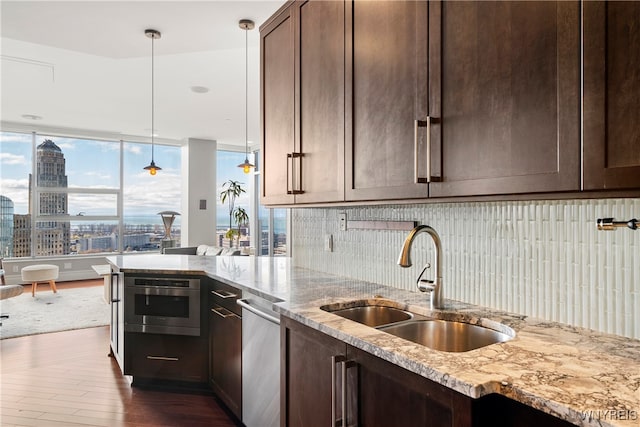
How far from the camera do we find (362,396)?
1280 millimetres

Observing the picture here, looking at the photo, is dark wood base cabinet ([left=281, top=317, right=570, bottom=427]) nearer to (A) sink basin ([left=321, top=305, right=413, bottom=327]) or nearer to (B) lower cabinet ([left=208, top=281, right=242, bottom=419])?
(A) sink basin ([left=321, top=305, right=413, bottom=327])

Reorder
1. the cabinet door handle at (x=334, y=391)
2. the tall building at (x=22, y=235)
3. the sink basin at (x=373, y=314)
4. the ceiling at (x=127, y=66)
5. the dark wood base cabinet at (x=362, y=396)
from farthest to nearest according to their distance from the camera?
1. the tall building at (x=22, y=235)
2. the ceiling at (x=127, y=66)
3. the sink basin at (x=373, y=314)
4. the cabinet door handle at (x=334, y=391)
5. the dark wood base cabinet at (x=362, y=396)

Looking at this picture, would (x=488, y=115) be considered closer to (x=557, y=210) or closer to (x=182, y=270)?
(x=557, y=210)

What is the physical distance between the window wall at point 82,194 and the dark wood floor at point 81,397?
4.56 m

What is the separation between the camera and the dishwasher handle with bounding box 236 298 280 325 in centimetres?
186

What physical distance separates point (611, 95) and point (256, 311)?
169cm

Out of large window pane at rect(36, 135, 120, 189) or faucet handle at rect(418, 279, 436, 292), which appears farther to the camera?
large window pane at rect(36, 135, 120, 189)

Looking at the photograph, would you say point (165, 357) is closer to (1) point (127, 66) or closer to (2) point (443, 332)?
(2) point (443, 332)

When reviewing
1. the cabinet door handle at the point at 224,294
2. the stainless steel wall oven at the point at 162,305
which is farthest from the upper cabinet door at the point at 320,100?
the stainless steel wall oven at the point at 162,305

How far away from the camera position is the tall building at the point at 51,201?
24.6 ft

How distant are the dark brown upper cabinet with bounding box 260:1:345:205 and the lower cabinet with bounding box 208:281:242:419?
2.19 ft

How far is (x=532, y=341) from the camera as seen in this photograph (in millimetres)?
1211

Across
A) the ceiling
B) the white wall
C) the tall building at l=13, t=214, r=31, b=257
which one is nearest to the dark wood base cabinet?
the ceiling

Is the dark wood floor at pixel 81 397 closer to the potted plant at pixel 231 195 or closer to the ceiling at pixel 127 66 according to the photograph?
the ceiling at pixel 127 66
